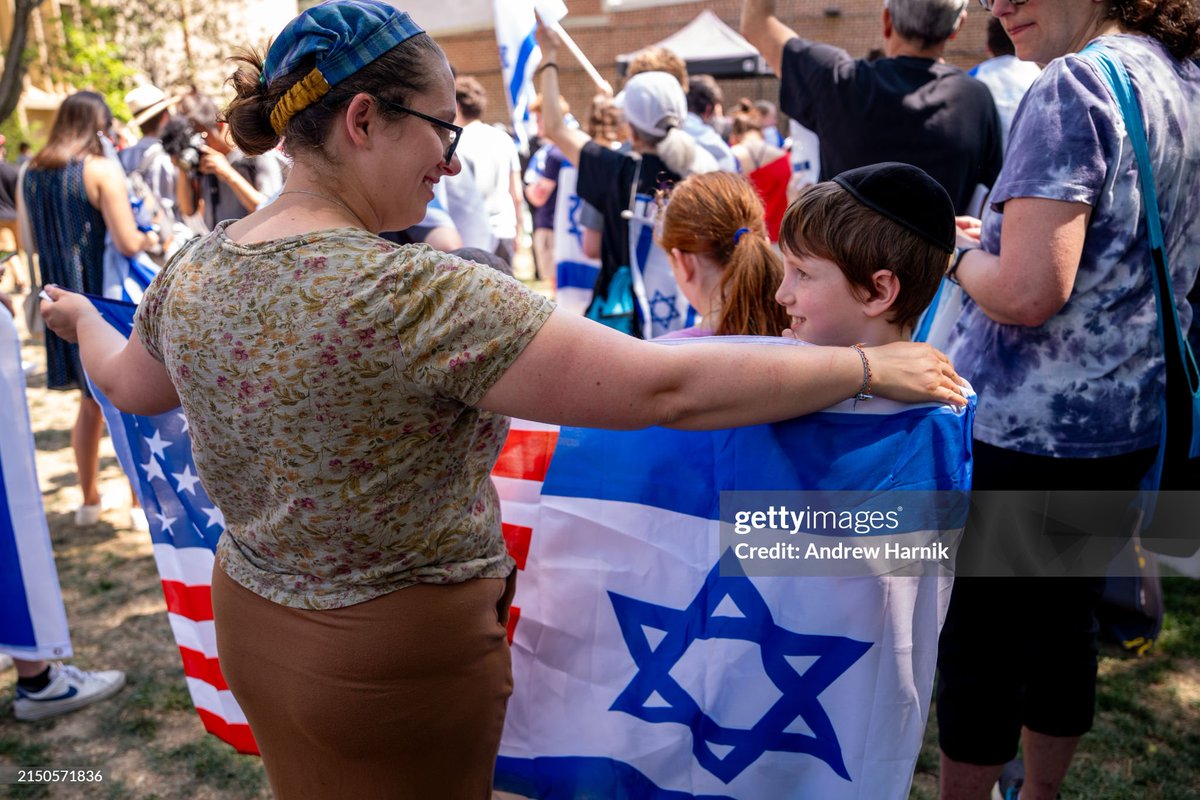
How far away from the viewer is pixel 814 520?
177 cm

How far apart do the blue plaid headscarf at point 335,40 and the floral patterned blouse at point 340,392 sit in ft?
0.71

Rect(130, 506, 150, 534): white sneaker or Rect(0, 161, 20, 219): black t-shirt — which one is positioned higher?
Rect(0, 161, 20, 219): black t-shirt

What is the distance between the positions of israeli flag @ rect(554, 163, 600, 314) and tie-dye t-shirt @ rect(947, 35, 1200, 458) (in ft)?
11.8

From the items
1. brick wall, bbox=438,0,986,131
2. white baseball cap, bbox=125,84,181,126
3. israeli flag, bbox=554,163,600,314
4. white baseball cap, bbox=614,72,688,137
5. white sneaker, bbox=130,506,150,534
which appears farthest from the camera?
brick wall, bbox=438,0,986,131

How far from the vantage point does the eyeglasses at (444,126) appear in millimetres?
1439

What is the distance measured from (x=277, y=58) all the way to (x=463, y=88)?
463 centimetres

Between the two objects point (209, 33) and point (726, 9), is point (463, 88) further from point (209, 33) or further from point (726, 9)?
point (726, 9)

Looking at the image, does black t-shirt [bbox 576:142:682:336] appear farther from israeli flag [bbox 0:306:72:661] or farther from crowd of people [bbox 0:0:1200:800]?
israeli flag [bbox 0:306:72:661]

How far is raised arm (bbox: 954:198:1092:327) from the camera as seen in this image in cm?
A: 190

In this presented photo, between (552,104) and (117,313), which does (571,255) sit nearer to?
(552,104)

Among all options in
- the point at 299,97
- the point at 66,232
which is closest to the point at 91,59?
the point at 66,232

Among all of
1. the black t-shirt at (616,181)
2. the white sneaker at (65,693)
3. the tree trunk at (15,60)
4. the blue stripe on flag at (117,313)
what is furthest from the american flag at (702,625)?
the tree trunk at (15,60)

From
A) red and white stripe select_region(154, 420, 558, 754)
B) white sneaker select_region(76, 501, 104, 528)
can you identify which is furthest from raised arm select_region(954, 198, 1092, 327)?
white sneaker select_region(76, 501, 104, 528)

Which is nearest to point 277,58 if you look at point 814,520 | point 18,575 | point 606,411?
point 606,411
